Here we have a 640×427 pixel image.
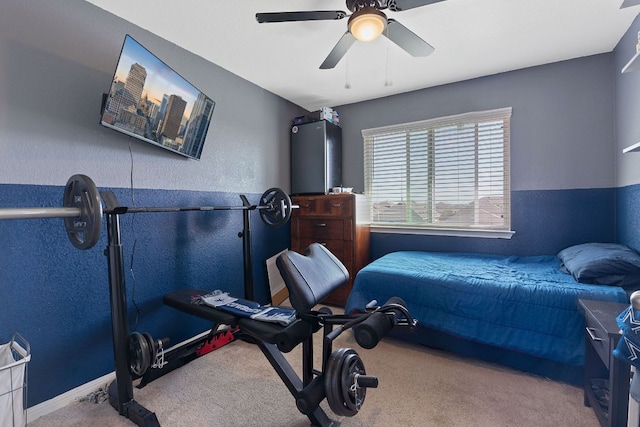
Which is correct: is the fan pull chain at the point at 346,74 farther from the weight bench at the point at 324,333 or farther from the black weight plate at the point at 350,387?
the black weight plate at the point at 350,387

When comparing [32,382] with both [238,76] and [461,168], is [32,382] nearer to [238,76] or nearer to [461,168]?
[238,76]

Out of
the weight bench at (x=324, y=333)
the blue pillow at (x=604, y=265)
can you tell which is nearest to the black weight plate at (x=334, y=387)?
the weight bench at (x=324, y=333)

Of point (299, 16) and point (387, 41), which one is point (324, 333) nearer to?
point (299, 16)

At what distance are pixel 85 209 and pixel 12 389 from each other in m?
0.89

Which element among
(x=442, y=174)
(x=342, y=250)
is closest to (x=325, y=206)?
(x=342, y=250)

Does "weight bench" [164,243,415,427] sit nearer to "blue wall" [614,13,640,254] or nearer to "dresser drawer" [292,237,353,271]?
"dresser drawer" [292,237,353,271]

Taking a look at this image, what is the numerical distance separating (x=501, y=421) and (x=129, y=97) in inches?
109

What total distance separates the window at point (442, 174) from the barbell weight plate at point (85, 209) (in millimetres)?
2875

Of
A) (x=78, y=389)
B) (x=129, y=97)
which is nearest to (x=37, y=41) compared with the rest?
(x=129, y=97)

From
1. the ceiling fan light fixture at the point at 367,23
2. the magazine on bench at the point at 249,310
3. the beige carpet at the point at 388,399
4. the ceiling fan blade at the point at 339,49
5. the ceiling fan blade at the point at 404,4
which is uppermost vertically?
the ceiling fan blade at the point at 404,4

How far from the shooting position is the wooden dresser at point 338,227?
10.3ft

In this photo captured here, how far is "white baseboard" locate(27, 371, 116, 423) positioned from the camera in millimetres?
1576

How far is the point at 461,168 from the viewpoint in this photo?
10.2ft

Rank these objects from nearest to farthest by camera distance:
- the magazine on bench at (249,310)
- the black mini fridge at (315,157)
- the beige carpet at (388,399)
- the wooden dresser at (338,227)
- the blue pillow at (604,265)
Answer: the beige carpet at (388,399), the magazine on bench at (249,310), the blue pillow at (604,265), the wooden dresser at (338,227), the black mini fridge at (315,157)
